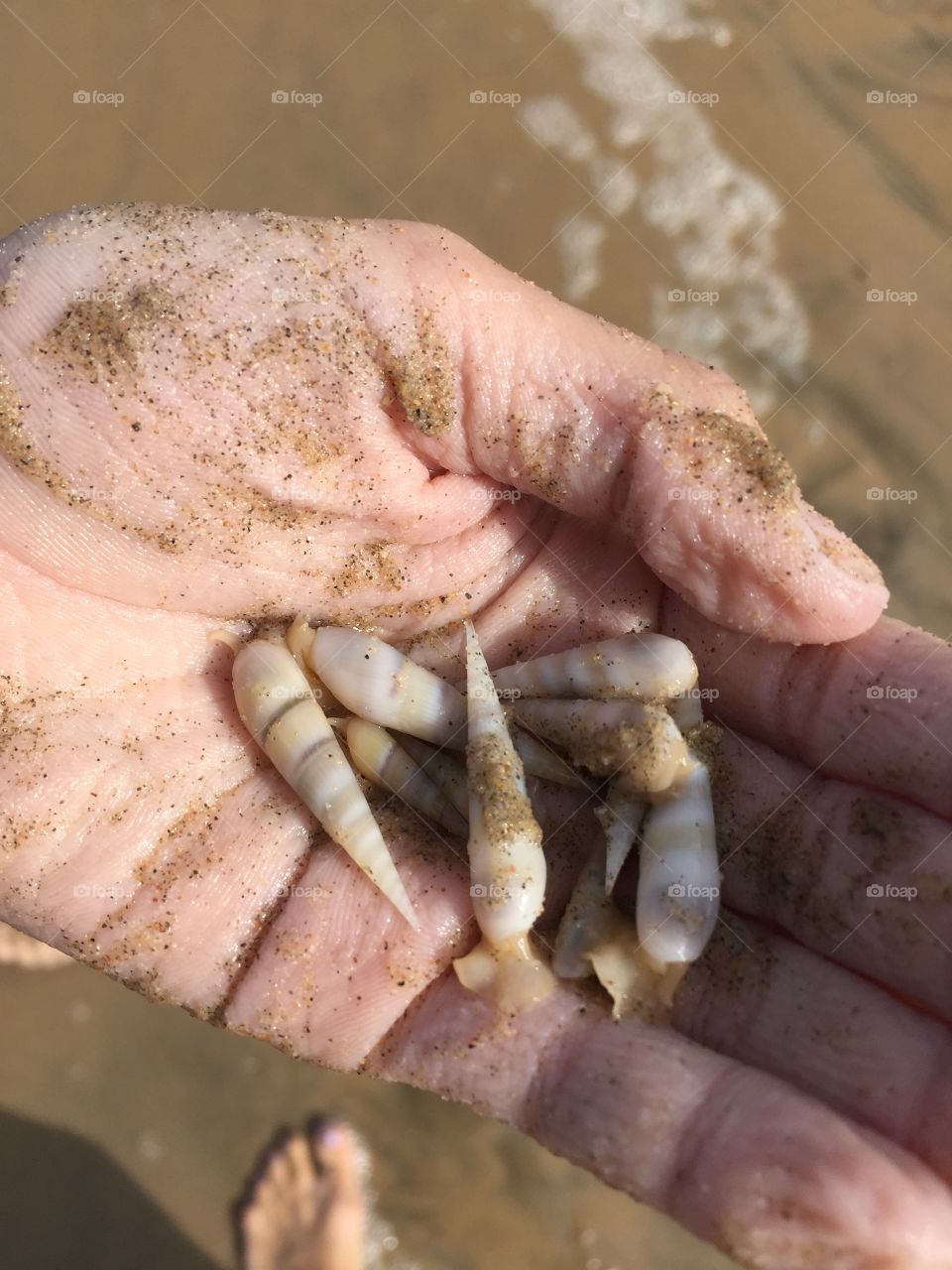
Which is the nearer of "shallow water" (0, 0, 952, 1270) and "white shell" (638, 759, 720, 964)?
"white shell" (638, 759, 720, 964)

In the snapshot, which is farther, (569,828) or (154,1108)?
(154,1108)

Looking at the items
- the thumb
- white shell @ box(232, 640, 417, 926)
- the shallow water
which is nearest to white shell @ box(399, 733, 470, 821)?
white shell @ box(232, 640, 417, 926)

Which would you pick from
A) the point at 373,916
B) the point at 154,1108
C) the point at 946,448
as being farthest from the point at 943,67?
the point at 154,1108

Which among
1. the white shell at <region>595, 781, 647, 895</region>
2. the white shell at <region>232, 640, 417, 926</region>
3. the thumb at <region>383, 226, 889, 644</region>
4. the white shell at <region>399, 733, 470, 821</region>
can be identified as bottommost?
the white shell at <region>232, 640, 417, 926</region>

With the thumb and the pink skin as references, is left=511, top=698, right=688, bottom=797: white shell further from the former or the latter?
the thumb

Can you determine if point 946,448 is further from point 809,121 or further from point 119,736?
point 119,736

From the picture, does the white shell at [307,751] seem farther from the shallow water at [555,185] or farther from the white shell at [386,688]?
the shallow water at [555,185]

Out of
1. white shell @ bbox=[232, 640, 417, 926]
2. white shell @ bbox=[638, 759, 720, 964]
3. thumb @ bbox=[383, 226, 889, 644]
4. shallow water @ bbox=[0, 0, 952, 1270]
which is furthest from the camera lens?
shallow water @ bbox=[0, 0, 952, 1270]
